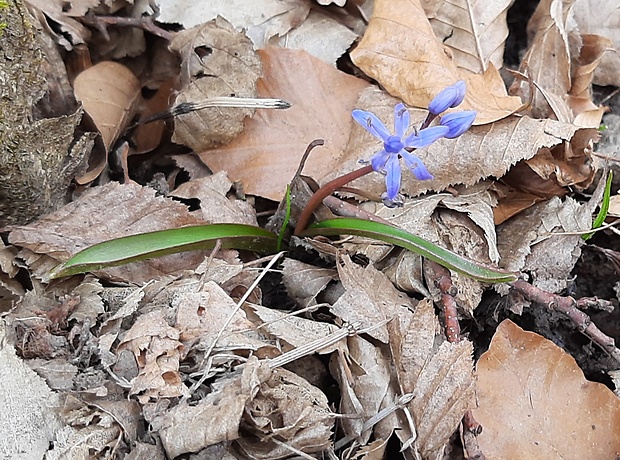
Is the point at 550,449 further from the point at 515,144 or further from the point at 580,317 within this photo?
the point at 515,144

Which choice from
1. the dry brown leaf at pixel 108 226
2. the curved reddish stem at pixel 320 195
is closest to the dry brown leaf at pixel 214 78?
the dry brown leaf at pixel 108 226

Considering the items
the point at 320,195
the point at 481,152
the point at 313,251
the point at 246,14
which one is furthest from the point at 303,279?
the point at 246,14

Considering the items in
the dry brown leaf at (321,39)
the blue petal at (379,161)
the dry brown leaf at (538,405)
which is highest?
the blue petal at (379,161)

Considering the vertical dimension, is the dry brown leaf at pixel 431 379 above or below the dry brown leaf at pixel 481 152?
below

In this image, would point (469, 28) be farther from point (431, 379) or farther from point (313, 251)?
point (431, 379)

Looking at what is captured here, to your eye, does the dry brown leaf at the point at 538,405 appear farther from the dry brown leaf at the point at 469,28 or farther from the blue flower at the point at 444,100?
the dry brown leaf at the point at 469,28

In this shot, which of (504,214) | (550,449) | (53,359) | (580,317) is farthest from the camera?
(504,214)

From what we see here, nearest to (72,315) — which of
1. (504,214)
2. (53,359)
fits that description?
(53,359)

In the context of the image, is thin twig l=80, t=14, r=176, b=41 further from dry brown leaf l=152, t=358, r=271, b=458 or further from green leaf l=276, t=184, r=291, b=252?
dry brown leaf l=152, t=358, r=271, b=458
